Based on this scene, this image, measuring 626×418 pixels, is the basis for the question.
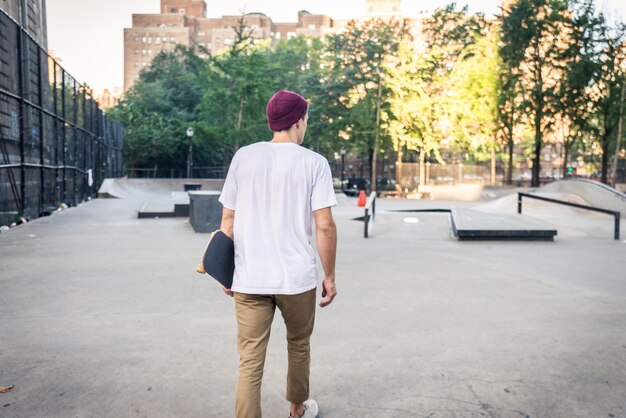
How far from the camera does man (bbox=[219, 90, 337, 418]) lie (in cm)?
273

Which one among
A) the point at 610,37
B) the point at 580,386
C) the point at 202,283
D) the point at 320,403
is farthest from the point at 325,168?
the point at 610,37

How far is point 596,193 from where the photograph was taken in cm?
2080

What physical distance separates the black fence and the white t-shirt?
10877 millimetres

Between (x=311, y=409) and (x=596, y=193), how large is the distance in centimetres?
2029

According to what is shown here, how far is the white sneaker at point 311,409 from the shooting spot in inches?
122

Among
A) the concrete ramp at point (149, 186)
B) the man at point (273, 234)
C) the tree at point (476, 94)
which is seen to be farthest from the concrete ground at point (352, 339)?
the tree at point (476, 94)

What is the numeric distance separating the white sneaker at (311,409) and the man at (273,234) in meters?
0.45

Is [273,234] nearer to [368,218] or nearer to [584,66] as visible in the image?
[368,218]

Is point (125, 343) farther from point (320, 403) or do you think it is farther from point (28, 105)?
point (28, 105)

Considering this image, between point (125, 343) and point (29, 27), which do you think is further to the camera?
point (29, 27)

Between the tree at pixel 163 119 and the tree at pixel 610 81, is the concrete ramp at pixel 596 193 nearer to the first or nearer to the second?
the tree at pixel 610 81

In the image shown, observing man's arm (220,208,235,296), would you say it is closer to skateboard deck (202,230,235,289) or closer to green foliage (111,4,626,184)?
skateboard deck (202,230,235,289)

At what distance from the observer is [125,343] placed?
4.56 meters

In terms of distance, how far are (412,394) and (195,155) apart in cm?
4475
